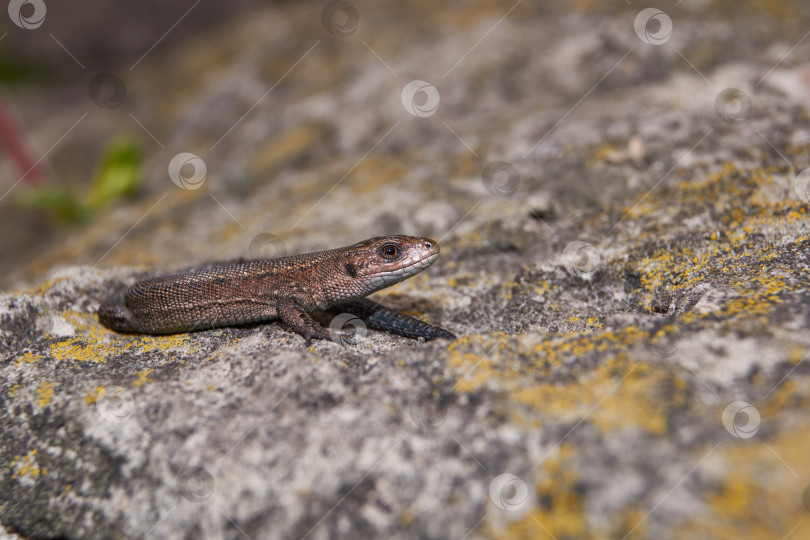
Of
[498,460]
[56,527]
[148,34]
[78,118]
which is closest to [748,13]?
[498,460]

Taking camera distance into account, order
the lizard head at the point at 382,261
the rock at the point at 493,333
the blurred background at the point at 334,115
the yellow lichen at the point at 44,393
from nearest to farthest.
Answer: the rock at the point at 493,333 < the yellow lichen at the point at 44,393 < the lizard head at the point at 382,261 < the blurred background at the point at 334,115

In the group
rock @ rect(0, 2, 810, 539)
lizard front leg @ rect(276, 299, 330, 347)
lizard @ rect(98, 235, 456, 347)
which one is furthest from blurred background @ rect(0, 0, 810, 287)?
lizard front leg @ rect(276, 299, 330, 347)

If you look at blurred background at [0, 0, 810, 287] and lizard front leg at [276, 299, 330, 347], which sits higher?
blurred background at [0, 0, 810, 287]

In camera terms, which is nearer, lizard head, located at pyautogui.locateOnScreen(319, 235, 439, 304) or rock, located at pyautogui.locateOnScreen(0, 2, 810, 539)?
rock, located at pyautogui.locateOnScreen(0, 2, 810, 539)

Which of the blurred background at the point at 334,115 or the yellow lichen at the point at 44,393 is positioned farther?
the blurred background at the point at 334,115

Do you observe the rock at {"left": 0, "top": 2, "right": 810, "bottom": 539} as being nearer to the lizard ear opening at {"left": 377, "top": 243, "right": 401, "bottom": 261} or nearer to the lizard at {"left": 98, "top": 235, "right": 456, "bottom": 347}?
the lizard at {"left": 98, "top": 235, "right": 456, "bottom": 347}

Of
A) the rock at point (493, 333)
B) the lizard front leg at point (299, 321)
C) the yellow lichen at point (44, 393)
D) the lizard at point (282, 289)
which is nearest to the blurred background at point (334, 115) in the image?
the rock at point (493, 333)

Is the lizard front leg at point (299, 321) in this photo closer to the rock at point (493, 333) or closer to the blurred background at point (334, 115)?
the rock at point (493, 333)

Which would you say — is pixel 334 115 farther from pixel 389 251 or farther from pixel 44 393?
pixel 44 393
